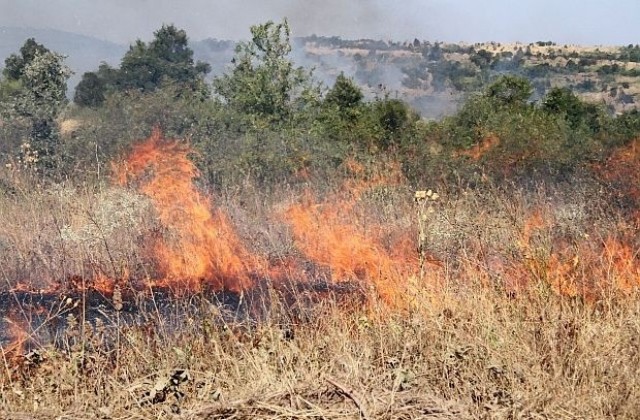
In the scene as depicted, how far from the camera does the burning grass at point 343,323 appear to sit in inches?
131

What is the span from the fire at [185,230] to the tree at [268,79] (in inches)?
164

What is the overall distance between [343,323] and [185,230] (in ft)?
14.5

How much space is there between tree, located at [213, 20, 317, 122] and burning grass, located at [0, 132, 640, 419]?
7300mm

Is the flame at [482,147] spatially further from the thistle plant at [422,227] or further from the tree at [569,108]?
the thistle plant at [422,227]

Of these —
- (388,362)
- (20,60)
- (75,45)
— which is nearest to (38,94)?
(20,60)

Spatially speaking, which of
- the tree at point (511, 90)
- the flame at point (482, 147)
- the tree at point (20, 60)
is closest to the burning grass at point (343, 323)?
the flame at point (482, 147)

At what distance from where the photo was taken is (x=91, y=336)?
167 inches

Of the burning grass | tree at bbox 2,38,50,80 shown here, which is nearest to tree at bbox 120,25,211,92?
tree at bbox 2,38,50,80

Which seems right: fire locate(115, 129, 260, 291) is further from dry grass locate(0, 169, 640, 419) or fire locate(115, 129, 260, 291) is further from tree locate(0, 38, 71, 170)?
tree locate(0, 38, 71, 170)

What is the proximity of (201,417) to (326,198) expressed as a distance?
6277mm

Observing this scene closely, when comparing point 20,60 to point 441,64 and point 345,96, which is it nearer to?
point 345,96

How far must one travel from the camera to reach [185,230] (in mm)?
8414

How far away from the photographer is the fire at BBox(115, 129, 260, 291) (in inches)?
293

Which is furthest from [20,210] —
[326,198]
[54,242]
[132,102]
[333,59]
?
[333,59]
